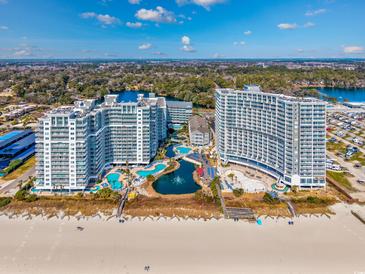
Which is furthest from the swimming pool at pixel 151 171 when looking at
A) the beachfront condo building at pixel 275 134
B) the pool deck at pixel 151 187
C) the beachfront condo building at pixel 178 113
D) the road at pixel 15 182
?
the beachfront condo building at pixel 178 113

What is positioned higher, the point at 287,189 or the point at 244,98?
the point at 244,98

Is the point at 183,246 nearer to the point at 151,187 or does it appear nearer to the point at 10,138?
the point at 151,187

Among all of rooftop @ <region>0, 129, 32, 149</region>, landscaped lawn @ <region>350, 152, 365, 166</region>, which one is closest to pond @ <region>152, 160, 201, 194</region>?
landscaped lawn @ <region>350, 152, 365, 166</region>

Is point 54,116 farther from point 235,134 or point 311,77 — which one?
point 311,77

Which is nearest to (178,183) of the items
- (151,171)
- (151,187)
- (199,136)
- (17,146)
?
(151,187)

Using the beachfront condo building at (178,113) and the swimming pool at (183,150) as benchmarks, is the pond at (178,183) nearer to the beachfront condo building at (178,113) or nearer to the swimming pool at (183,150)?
the swimming pool at (183,150)

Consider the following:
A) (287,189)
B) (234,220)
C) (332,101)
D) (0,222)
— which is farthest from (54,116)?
(332,101)
